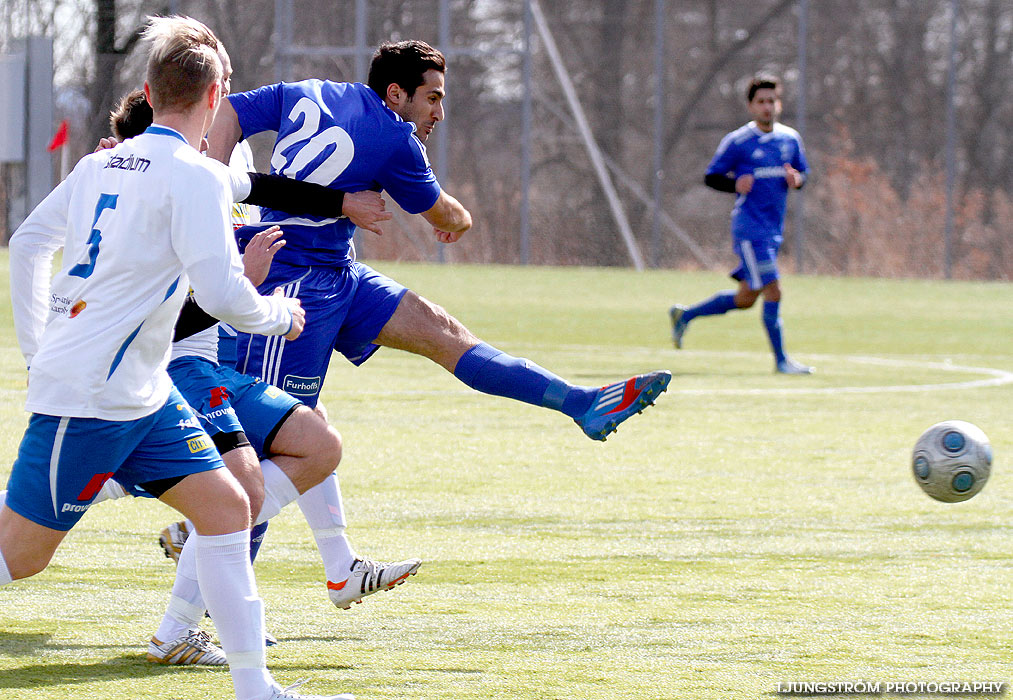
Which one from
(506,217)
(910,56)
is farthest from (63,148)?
(910,56)

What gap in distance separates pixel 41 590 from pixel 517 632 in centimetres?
168

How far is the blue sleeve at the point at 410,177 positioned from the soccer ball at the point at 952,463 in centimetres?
225

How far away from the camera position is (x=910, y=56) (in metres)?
30.4

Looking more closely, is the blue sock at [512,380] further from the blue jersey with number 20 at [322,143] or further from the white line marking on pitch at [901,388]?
the white line marking on pitch at [901,388]

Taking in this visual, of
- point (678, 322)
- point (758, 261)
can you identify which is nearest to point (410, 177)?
point (758, 261)

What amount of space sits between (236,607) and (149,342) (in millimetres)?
678

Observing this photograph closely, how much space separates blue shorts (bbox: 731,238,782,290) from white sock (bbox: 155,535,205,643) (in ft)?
31.6

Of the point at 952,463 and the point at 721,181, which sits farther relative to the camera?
the point at 721,181

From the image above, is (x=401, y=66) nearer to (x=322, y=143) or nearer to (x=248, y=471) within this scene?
(x=322, y=143)

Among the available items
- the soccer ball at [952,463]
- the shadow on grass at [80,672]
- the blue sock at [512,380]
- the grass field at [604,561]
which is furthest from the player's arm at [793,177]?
the shadow on grass at [80,672]

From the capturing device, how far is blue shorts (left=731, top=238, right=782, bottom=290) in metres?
13.8

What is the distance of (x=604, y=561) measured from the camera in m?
6.18

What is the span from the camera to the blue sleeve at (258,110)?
5.57m

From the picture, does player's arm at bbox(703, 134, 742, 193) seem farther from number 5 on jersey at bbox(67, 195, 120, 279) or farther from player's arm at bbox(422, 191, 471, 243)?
number 5 on jersey at bbox(67, 195, 120, 279)
